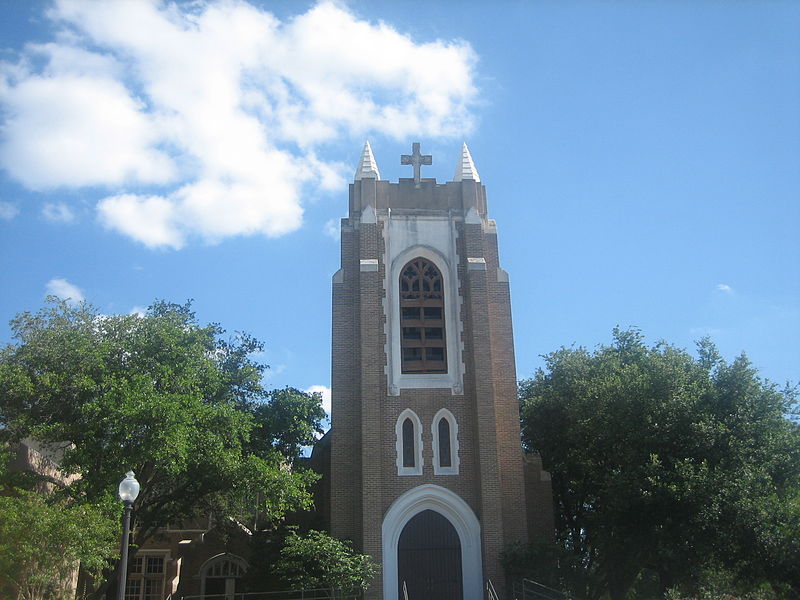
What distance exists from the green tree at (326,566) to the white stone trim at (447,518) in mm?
968

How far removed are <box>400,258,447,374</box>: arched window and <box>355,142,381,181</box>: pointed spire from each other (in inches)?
144

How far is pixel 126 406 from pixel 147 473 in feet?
12.2

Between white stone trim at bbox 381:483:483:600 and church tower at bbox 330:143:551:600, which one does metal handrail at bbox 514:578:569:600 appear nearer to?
church tower at bbox 330:143:551:600

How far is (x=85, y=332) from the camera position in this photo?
25.4 m

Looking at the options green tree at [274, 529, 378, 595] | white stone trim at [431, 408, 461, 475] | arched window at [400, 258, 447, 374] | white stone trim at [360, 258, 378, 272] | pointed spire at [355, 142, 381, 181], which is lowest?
green tree at [274, 529, 378, 595]

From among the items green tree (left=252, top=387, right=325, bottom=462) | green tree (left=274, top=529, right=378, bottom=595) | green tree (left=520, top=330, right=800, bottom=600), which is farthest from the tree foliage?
green tree (left=520, top=330, right=800, bottom=600)

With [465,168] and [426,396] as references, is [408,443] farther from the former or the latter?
[465,168]

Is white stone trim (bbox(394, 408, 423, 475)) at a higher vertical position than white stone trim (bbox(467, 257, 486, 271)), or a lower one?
lower

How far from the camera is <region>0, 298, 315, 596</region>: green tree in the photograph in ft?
69.4

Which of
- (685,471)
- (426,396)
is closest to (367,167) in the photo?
(426,396)

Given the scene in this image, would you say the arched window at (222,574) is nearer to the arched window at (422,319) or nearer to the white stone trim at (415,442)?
the white stone trim at (415,442)

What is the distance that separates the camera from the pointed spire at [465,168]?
29.7 metres

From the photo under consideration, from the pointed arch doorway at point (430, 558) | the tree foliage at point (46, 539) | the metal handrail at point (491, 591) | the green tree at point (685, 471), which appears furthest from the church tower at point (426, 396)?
the tree foliage at point (46, 539)

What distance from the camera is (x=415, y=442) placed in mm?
26031
